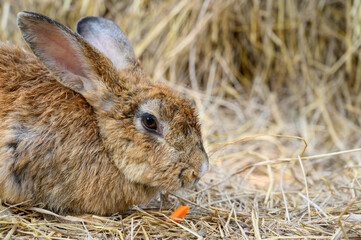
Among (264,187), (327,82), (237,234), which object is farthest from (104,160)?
(327,82)

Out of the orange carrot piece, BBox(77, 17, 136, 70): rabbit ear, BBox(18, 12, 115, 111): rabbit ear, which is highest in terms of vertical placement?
BBox(77, 17, 136, 70): rabbit ear

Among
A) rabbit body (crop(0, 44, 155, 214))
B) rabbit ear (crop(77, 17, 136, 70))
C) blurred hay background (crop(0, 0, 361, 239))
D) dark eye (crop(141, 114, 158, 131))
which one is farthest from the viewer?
blurred hay background (crop(0, 0, 361, 239))

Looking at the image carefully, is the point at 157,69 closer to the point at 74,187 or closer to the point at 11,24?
the point at 11,24

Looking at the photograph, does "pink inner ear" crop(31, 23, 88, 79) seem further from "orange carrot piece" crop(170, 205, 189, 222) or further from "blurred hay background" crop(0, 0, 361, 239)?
"blurred hay background" crop(0, 0, 361, 239)

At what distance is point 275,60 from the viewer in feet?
18.7

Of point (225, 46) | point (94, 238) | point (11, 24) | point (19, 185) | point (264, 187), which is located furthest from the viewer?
point (225, 46)

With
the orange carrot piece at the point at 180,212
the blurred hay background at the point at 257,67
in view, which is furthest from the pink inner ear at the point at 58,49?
the blurred hay background at the point at 257,67

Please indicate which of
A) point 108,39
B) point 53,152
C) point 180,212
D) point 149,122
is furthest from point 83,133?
point 108,39

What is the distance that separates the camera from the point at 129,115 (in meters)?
2.81

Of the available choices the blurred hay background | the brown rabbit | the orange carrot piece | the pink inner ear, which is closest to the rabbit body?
the brown rabbit

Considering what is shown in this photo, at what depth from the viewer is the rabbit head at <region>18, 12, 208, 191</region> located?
274 centimetres

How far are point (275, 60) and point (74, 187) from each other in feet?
12.3

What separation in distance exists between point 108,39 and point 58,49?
682 mm

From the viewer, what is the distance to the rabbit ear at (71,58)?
105 inches
